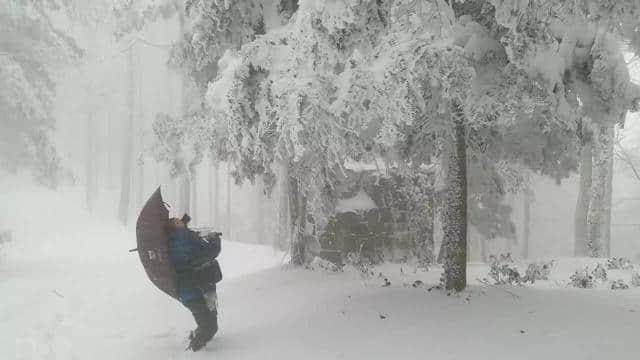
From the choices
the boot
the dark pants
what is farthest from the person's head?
the boot

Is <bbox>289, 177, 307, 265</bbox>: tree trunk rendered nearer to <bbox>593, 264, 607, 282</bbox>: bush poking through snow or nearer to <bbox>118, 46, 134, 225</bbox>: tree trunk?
<bbox>593, 264, 607, 282</bbox>: bush poking through snow

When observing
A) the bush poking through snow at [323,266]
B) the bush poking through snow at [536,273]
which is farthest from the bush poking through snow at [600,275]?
the bush poking through snow at [323,266]

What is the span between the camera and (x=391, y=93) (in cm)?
594

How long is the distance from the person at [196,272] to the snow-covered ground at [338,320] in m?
0.33

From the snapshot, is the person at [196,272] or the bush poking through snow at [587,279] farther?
the bush poking through snow at [587,279]

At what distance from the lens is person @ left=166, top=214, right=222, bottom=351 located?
19.8 ft

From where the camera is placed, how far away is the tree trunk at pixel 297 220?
1049cm

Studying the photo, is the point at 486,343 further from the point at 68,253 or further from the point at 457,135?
the point at 68,253

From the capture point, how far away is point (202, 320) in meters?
6.17

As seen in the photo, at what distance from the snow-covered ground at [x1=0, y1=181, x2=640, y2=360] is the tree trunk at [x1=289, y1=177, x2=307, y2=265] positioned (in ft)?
1.52

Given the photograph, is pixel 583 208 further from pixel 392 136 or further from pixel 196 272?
pixel 196 272

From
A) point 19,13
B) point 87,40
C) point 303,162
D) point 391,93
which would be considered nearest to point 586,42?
point 391,93

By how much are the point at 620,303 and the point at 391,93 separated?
4.41m

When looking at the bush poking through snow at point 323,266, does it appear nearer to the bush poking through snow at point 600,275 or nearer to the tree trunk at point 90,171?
the bush poking through snow at point 600,275
